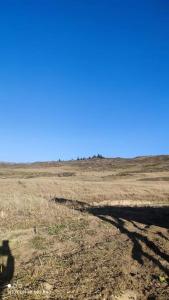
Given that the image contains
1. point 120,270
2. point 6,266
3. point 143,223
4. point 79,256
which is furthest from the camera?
point 143,223

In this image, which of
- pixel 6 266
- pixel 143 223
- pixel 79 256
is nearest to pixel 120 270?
pixel 79 256

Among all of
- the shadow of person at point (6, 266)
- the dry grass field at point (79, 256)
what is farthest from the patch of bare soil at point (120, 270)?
the shadow of person at point (6, 266)

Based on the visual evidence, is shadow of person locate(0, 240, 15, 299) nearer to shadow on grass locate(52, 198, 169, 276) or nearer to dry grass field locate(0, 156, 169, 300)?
dry grass field locate(0, 156, 169, 300)

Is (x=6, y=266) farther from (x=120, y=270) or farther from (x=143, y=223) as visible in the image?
(x=143, y=223)

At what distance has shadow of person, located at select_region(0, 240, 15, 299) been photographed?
35.6ft

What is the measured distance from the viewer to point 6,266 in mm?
12227

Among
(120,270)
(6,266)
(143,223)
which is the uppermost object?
(143,223)

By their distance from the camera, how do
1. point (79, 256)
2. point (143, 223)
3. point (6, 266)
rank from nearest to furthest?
point (6, 266) < point (79, 256) < point (143, 223)

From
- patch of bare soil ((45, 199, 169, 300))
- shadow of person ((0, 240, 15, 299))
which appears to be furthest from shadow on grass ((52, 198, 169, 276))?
shadow of person ((0, 240, 15, 299))

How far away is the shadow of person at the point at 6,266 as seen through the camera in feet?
35.6

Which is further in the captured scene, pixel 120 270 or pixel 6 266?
pixel 6 266

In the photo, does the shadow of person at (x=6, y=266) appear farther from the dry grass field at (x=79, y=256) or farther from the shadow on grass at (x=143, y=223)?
the shadow on grass at (x=143, y=223)

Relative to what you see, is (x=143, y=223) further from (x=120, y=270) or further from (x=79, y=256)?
(x=120, y=270)

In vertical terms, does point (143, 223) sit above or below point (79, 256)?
above
